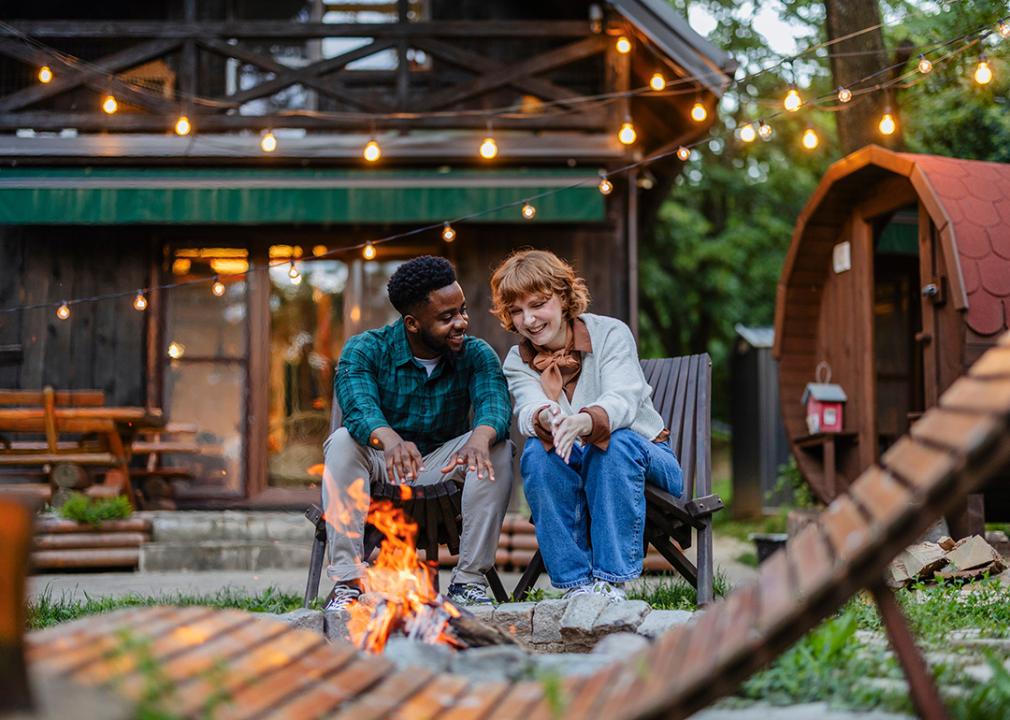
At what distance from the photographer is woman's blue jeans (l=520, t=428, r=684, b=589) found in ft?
12.3

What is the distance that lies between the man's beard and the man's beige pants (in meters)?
0.46

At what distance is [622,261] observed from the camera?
8.88 meters

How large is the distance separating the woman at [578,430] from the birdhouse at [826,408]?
12.0ft

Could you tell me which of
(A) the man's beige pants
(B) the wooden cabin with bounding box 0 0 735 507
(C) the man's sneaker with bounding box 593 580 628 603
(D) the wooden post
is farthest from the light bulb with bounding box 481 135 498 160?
(D) the wooden post

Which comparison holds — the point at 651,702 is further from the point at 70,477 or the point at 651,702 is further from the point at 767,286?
the point at 767,286

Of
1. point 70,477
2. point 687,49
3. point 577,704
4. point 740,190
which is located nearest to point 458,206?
point 687,49

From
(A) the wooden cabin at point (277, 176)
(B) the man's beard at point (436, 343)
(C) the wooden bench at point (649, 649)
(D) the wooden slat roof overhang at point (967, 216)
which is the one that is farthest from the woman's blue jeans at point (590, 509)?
(A) the wooden cabin at point (277, 176)

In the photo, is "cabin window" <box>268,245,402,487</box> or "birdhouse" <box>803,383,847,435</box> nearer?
"birdhouse" <box>803,383,847,435</box>

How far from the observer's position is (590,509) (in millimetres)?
3822

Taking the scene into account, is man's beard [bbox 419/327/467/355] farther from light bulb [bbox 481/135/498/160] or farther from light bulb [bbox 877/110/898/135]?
light bulb [bbox 877/110/898/135]

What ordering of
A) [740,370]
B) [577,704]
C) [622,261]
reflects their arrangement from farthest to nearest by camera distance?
[740,370] < [622,261] < [577,704]

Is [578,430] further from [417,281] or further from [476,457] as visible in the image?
[417,281]

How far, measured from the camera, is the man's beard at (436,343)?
4266 mm

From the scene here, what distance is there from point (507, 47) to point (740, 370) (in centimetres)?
459
